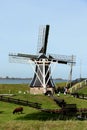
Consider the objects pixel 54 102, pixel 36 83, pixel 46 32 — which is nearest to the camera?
pixel 54 102

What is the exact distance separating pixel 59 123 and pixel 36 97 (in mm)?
30846

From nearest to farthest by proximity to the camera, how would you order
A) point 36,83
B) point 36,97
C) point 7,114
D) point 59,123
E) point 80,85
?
point 59,123
point 7,114
point 36,97
point 36,83
point 80,85

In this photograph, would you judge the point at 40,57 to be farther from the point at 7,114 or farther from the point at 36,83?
the point at 7,114

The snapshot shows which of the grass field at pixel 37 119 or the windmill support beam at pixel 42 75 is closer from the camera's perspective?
the grass field at pixel 37 119

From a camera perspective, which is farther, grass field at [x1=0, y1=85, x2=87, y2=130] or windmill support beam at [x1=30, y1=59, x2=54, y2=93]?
windmill support beam at [x1=30, y1=59, x2=54, y2=93]

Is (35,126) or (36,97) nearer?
(35,126)

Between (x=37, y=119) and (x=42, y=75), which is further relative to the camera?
(x=42, y=75)

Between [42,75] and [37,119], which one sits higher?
[42,75]

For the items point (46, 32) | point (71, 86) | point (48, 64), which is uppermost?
point (46, 32)

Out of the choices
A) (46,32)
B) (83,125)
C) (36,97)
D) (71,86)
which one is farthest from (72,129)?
(71,86)

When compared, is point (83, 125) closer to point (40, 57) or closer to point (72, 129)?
point (72, 129)

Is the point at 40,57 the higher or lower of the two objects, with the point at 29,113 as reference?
higher

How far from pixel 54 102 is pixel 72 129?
29.0m

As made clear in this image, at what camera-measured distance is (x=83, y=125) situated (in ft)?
102
